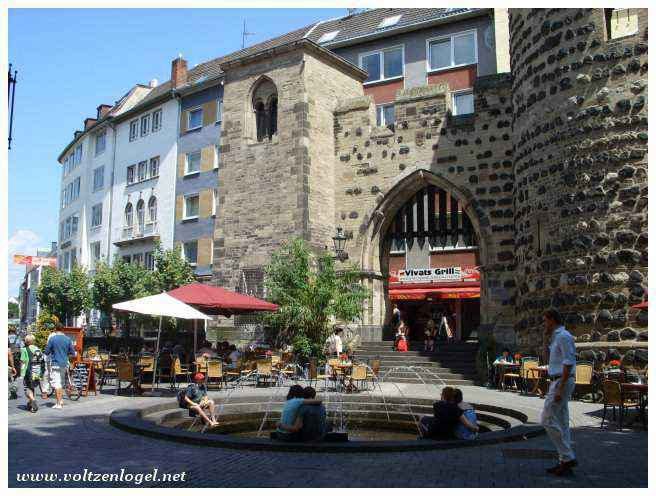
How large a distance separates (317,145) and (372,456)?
15.8 metres

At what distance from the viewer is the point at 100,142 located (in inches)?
1626

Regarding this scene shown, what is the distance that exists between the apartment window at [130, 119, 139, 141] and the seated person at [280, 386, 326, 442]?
32.2 metres

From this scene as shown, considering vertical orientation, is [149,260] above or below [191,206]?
below

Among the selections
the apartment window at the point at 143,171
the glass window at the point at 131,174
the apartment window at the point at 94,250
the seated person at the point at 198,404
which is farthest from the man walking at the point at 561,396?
the apartment window at the point at 94,250

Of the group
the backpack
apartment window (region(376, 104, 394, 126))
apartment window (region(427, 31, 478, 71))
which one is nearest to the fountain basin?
the backpack

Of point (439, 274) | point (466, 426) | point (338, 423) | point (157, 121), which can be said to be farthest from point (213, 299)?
point (157, 121)

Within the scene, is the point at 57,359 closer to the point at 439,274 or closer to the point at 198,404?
the point at 198,404

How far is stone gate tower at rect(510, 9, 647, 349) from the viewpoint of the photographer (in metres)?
13.5

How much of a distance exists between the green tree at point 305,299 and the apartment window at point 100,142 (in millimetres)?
25151

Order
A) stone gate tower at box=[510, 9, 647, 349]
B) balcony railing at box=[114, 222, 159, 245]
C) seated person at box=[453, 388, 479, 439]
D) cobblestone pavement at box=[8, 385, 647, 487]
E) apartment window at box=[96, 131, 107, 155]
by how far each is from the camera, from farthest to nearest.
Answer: apartment window at box=[96, 131, 107, 155] → balcony railing at box=[114, 222, 159, 245] → stone gate tower at box=[510, 9, 647, 349] → seated person at box=[453, 388, 479, 439] → cobblestone pavement at box=[8, 385, 647, 487]

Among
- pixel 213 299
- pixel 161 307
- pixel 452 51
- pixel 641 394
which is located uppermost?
pixel 452 51

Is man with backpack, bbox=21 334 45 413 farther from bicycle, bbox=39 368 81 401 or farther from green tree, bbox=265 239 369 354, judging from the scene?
green tree, bbox=265 239 369 354

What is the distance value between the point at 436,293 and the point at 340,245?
6.77m

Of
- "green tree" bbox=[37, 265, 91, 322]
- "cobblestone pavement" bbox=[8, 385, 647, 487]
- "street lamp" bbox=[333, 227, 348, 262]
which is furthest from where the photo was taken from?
"green tree" bbox=[37, 265, 91, 322]
